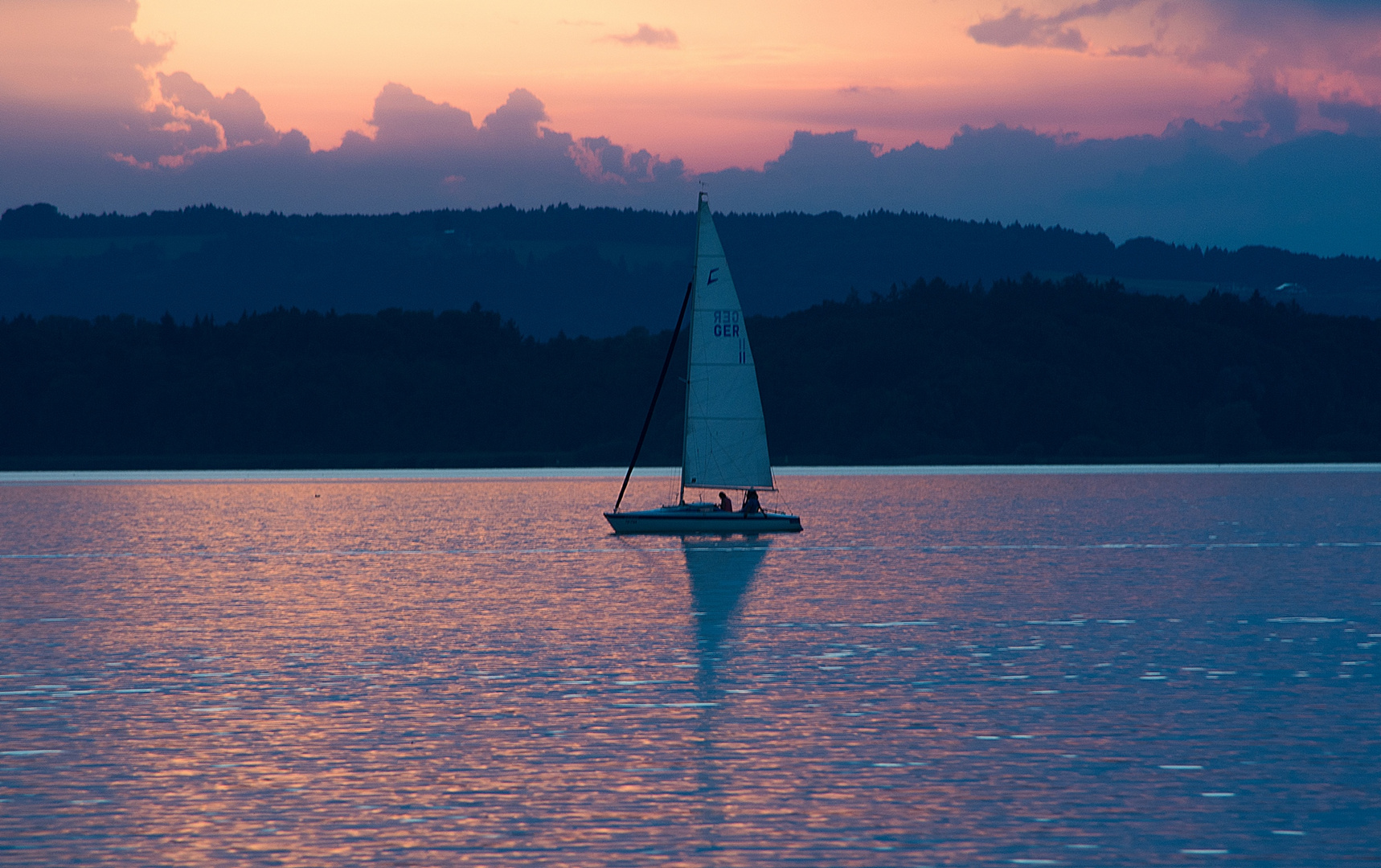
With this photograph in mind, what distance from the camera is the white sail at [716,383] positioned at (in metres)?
73.1

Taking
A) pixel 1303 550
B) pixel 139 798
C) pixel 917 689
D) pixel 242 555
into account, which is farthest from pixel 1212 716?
pixel 242 555

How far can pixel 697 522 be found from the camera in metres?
74.7

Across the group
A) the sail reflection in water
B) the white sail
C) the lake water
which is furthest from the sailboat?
the lake water

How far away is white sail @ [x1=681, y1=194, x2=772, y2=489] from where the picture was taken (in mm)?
73062

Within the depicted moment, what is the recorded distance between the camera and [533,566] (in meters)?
66.6

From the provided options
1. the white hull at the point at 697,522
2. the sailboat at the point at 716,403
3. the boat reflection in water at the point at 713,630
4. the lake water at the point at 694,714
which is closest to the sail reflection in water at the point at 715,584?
the boat reflection in water at the point at 713,630

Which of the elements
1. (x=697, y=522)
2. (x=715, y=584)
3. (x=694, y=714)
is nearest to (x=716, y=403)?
(x=697, y=522)

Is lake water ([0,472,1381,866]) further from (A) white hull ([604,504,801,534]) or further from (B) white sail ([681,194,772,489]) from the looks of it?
(B) white sail ([681,194,772,489])

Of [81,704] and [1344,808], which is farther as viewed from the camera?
[81,704]

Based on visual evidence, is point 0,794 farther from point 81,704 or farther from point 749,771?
point 749,771

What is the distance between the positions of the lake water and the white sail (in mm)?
7466

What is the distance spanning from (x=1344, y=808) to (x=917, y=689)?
36.6 ft

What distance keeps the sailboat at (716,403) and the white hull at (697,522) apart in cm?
5

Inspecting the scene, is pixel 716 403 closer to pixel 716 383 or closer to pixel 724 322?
pixel 716 383
